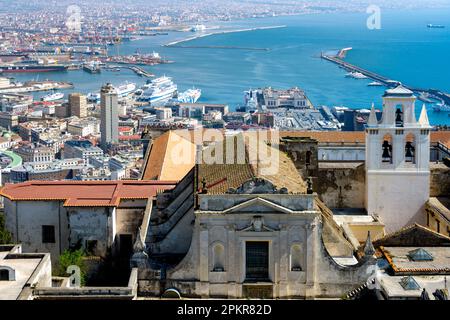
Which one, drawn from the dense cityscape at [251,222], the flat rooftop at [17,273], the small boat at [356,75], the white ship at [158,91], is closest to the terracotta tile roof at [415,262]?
the dense cityscape at [251,222]

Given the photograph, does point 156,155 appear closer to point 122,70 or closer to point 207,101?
point 207,101

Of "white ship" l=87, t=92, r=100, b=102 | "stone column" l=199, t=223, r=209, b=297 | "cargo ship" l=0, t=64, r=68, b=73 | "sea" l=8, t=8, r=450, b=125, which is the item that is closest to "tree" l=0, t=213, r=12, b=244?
"stone column" l=199, t=223, r=209, b=297

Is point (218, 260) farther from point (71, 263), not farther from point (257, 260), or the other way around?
point (71, 263)

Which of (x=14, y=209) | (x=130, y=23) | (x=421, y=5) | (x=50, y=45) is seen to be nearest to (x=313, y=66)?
(x=421, y=5)

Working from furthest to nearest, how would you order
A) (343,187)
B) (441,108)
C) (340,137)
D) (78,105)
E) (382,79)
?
(382,79)
(78,105)
(441,108)
(340,137)
(343,187)

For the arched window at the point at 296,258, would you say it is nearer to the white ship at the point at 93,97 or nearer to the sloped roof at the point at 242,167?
the sloped roof at the point at 242,167

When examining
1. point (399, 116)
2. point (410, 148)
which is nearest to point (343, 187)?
point (410, 148)
